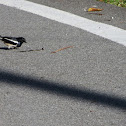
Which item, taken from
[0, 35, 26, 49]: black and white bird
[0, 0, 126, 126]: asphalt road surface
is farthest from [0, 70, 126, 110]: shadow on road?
[0, 35, 26, 49]: black and white bird

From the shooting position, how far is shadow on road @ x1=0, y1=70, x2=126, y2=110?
407 cm

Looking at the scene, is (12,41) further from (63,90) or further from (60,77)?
(63,90)

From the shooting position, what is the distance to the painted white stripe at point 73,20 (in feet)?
18.8

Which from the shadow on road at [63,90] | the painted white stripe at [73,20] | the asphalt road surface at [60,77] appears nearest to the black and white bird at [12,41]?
the asphalt road surface at [60,77]

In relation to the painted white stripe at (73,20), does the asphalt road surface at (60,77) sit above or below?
above

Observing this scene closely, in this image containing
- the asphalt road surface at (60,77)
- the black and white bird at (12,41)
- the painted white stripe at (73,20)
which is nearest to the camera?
the asphalt road surface at (60,77)

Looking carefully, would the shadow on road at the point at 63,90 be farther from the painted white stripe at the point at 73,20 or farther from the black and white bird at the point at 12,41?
the painted white stripe at the point at 73,20

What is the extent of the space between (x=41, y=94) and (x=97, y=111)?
0.57 meters

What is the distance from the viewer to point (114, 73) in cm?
466

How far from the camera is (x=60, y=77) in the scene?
4.55 meters

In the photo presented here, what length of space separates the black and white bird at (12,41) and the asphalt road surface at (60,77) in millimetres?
67

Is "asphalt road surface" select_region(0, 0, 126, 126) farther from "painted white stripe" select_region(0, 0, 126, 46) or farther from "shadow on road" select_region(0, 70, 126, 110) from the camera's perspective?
"painted white stripe" select_region(0, 0, 126, 46)

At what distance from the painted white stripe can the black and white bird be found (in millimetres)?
1012

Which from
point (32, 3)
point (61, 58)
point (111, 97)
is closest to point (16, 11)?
point (32, 3)
